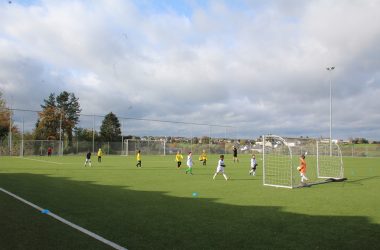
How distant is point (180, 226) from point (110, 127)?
7428 cm

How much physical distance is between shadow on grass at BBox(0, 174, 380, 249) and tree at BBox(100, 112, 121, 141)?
2616 inches

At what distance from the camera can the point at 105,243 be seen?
300 inches

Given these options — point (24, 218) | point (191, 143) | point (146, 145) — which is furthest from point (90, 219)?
point (191, 143)

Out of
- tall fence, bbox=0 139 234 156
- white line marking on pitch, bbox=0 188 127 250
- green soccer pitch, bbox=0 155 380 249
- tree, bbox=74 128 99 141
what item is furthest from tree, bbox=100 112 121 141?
white line marking on pitch, bbox=0 188 127 250

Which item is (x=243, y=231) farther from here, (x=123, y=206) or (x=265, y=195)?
(x=265, y=195)

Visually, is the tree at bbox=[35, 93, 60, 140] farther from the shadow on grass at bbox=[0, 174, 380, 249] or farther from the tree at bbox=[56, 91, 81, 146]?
the shadow on grass at bbox=[0, 174, 380, 249]

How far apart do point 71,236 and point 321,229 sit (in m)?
5.70

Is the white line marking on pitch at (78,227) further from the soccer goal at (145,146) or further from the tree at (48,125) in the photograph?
the tree at (48,125)

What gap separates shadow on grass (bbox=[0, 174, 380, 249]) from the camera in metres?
7.67

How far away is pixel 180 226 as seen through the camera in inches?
363

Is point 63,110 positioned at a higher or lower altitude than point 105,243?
higher

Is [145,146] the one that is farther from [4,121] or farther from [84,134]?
[4,121]

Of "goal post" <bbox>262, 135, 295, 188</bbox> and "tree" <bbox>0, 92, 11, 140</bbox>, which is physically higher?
"tree" <bbox>0, 92, 11, 140</bbox>

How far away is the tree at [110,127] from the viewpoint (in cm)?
7929
